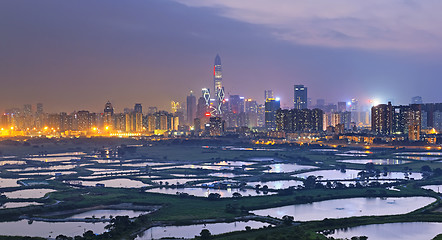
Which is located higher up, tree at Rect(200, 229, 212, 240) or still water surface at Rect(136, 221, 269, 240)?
tree at Rect(200, 229, 212, 240)

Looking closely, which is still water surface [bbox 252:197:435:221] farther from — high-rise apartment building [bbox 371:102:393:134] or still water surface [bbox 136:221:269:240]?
high-rise apartment building [bbox 371:102:393:134]

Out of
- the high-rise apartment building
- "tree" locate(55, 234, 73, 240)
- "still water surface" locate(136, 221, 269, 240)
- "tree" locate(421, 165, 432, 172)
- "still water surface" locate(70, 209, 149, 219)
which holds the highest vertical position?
the high-rise apartment building

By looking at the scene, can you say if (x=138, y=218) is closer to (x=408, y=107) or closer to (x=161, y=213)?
(x=161, y=213)

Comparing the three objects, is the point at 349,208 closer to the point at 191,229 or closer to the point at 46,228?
the point at 191,229

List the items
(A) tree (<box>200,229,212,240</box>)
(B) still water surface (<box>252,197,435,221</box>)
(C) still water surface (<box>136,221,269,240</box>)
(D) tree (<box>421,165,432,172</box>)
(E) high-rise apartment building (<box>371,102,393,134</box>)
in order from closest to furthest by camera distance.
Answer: (A) tree (<box>200,229,212,240</box>) < (C) still water surface (<box>136,221,269,240</box>) < (B) still water surface (<box>252,197,435,221</box>) < (D) tree (<box>421,165,432,172</box>) < (E) high-rise apartment building (<box>371,102,393,134</box>)

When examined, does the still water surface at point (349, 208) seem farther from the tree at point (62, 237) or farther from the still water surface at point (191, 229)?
the tree at point (62, 237)

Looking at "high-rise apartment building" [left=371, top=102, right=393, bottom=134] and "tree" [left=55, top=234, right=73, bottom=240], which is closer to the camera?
"tree" [left=55, top=234, right=73, bottom=240]

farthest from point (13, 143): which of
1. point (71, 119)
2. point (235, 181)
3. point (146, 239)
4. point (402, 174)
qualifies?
point (146, 239)

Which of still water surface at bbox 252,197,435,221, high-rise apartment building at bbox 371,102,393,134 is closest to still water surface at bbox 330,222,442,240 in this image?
still water surface at bbox 252,197,435,221

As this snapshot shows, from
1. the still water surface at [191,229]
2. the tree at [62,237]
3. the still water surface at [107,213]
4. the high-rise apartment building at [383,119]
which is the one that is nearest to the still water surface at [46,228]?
the tree at [62,237]

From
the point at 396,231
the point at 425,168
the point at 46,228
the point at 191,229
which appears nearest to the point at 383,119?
the point at 425,168

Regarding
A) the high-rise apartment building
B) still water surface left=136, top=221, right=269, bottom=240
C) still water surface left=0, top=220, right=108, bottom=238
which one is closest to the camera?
still water surface left=136, top=221, right=269, bottom=240
